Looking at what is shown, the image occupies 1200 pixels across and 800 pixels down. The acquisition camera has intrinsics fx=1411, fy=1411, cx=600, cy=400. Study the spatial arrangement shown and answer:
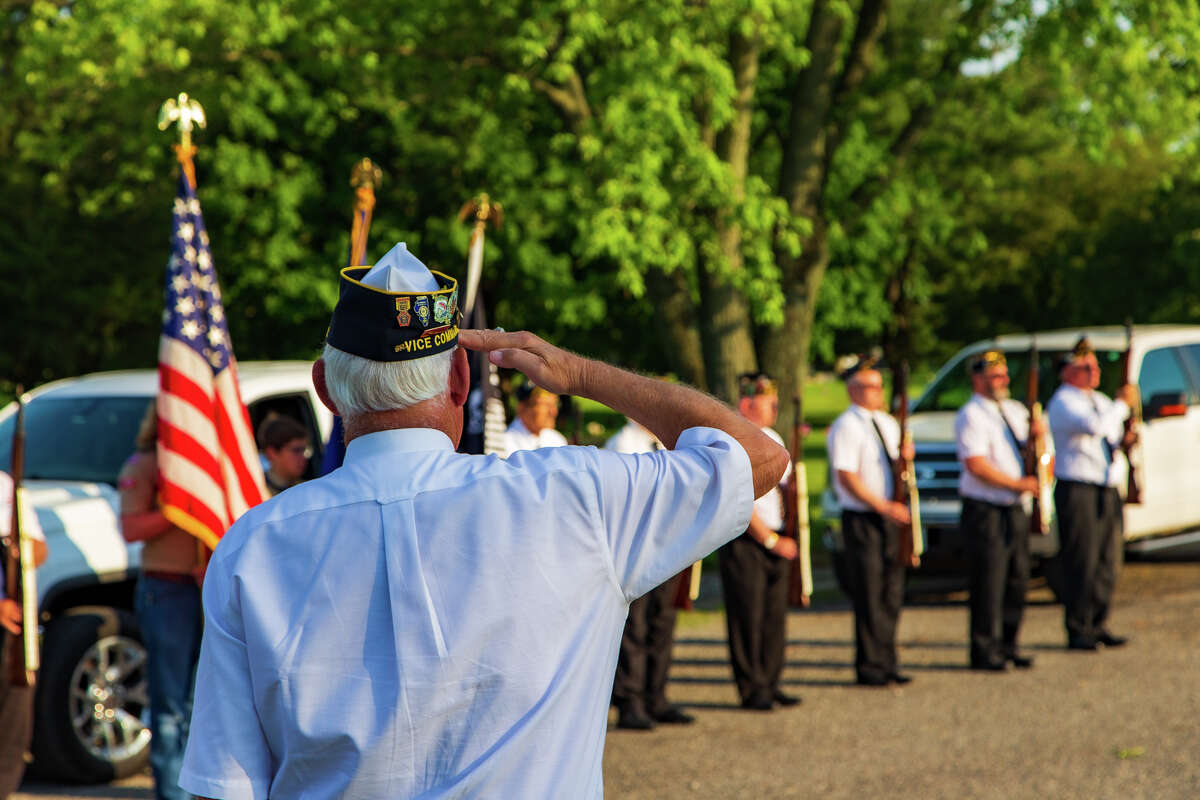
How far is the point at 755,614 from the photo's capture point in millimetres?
8453

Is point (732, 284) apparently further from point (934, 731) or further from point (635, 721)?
point (934, 731)

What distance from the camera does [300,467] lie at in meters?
6.54

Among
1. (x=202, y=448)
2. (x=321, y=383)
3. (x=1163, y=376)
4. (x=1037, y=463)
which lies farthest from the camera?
(x=1163, y=376)

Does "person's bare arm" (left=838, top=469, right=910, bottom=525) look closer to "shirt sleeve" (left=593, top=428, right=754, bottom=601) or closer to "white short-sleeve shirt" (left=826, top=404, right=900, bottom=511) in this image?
"white short-sleeve shirt" (left=826, top=404, right=900, bottom=511)

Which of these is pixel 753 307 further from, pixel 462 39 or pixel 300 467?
pixel 300 467

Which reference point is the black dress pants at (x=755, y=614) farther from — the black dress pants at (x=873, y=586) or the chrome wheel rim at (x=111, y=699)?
the chrome wheel rim at (x=111, y=699)

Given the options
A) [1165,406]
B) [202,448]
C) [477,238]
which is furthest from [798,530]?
[1165,406]

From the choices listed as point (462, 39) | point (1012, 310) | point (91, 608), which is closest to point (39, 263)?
point (462, 39)

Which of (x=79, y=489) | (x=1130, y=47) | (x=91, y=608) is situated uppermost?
(x=1130, y=47)

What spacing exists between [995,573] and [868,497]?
1.19 metres

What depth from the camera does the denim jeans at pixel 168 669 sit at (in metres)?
5.98

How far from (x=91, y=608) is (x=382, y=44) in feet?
31.5

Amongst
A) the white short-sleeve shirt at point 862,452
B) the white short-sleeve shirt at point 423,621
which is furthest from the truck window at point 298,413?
the white short-sleeve shirt at point 423,621

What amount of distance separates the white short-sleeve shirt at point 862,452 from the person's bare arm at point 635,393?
666 cm
